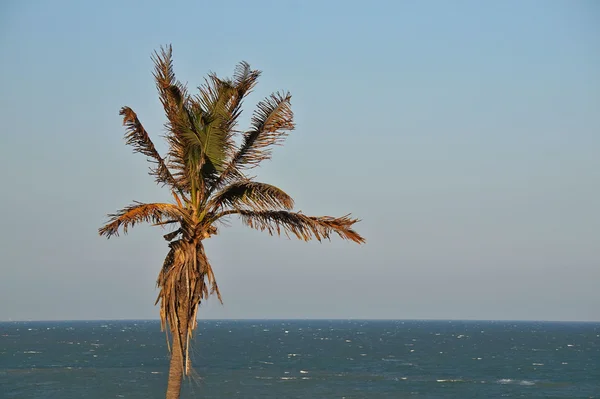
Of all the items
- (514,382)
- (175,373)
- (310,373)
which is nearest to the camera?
(175,373)

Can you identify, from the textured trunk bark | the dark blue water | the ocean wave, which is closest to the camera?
the textured trunk bark

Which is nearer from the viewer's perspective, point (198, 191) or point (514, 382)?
point (198, 191)

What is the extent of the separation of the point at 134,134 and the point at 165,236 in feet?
6.06

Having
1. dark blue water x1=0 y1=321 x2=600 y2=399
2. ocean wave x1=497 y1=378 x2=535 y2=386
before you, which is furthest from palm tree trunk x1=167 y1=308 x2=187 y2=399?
ocean wave x1=497 y1=378 x2=535 y2=386

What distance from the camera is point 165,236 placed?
549 inches

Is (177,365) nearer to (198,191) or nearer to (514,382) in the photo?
(198,191)

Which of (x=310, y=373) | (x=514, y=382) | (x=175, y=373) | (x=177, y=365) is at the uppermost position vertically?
(x=177, y=365)

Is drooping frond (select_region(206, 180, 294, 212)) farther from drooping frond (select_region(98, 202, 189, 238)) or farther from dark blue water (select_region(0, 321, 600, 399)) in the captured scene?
dark blue water (select_region(0, 321, 600, 399))

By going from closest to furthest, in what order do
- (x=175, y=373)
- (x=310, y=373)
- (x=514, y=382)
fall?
(x=175, y=373) < (x=514, y=382) < (x=310, y=373)

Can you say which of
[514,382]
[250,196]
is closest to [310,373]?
[514,382]

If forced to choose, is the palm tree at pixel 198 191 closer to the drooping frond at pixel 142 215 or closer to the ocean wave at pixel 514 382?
the drooping frond at pixel 142 215

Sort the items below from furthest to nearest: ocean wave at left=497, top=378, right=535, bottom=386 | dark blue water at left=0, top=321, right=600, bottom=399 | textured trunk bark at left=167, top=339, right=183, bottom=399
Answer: ocean wave at left=497, top=378, right=535, bottom=386
dark blue water at left=0, top=321, right=600, bottom=399
textured trunk bark at left=167, top=339, right=183, bottom=399

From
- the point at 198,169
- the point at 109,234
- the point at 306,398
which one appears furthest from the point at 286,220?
the point at 306,398

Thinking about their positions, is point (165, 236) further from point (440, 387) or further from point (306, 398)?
point (440, 387)
